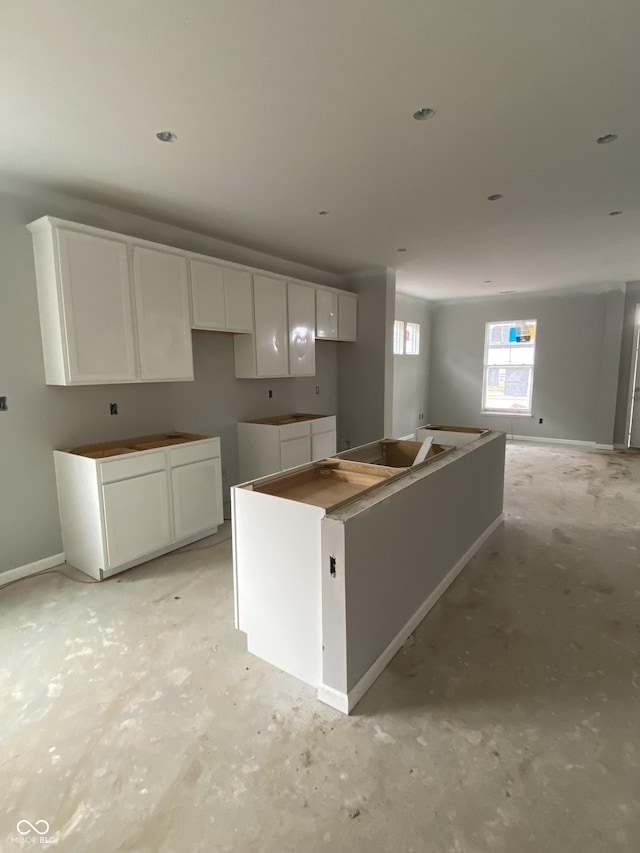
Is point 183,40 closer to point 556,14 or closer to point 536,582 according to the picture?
point 556,14

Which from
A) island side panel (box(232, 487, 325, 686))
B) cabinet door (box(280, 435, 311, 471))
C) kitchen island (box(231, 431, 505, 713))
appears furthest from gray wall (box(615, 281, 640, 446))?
island side panel (box(232, 487, 325, 686))

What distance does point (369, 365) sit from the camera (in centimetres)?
582

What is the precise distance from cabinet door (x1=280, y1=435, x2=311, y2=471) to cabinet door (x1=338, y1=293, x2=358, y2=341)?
170 centimetres

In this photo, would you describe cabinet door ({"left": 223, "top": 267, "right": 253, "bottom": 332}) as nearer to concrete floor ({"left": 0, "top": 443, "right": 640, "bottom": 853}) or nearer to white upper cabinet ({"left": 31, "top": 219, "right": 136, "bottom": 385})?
white upper cabinet ({"left": 31, "top": 219, "right": 136, "bottom": 385})

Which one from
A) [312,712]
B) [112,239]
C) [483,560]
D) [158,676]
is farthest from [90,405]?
[483,560]

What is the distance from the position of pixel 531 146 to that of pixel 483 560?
2.78 meters

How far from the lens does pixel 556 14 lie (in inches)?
60.3

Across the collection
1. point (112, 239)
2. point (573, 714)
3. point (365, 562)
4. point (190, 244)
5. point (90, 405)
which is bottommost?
point (573, 714)

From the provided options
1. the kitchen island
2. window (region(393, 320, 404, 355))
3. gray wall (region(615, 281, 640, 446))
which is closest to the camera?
the kitchen island

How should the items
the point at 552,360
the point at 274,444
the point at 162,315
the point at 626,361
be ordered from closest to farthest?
1. the point at 162,315
2. the point at 274,444
3. the point at 626,361
4. the point at 552,360

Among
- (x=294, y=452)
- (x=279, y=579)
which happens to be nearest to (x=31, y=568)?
(x=279, y=579)

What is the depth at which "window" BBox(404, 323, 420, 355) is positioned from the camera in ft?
26.3

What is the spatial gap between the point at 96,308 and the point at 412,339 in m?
6.31

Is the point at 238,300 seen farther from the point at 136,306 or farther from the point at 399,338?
the point at 399,338
